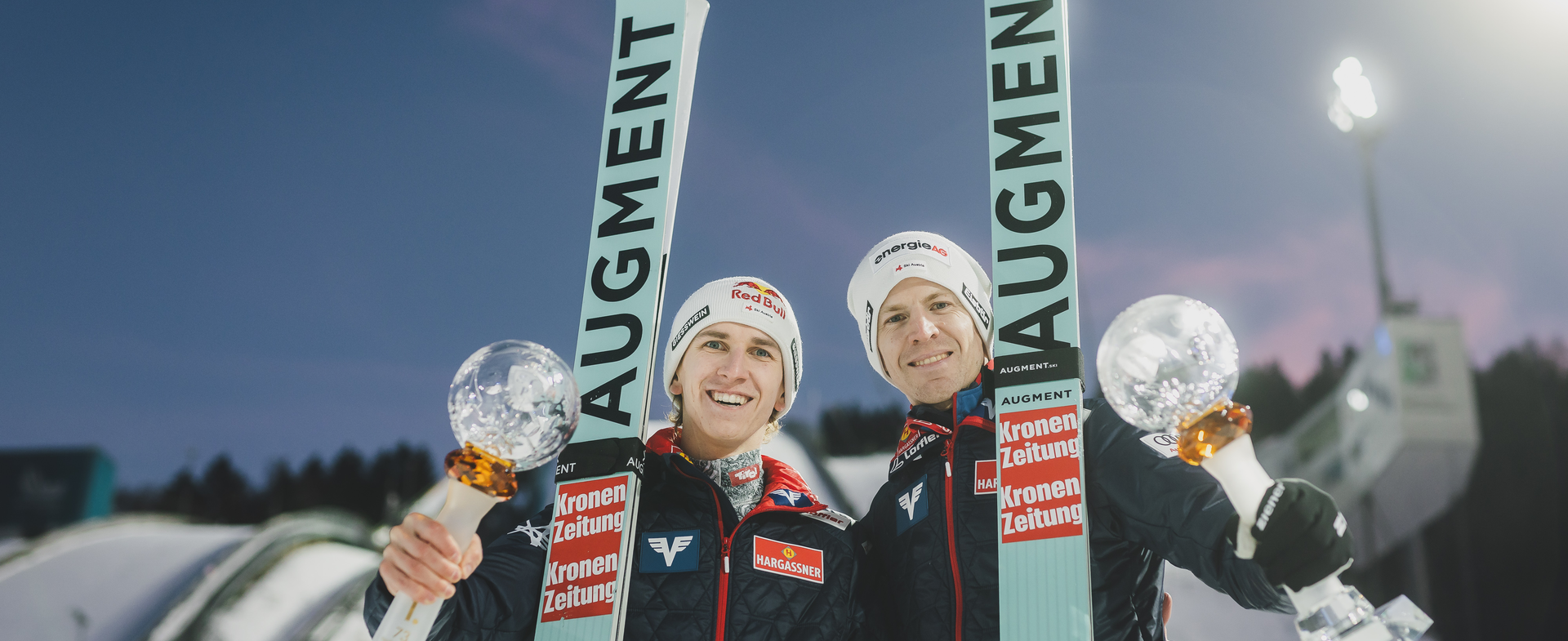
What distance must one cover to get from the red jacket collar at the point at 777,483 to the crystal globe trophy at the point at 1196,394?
160cm

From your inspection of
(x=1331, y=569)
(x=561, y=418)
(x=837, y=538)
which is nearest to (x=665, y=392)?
(x=837, y=538)

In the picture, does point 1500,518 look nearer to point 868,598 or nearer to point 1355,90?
point 1355,90

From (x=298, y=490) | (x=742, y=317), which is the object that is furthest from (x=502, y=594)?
(x=298, y=490)

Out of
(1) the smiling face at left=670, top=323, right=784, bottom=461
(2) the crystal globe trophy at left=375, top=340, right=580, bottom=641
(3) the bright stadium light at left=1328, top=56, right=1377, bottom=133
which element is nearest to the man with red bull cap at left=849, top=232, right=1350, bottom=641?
(1) the smiling face at left=670, top=323, right=784, bottom=461

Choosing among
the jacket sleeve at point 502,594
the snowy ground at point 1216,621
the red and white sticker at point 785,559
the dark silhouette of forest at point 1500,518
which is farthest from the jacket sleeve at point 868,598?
the dark silhouette of forest at point 1500,518

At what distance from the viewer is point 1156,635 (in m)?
2.95

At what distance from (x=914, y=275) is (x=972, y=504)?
38.2 inches

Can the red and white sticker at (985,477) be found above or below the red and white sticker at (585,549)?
above

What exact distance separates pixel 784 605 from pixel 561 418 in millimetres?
1215

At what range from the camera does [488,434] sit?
2143mm

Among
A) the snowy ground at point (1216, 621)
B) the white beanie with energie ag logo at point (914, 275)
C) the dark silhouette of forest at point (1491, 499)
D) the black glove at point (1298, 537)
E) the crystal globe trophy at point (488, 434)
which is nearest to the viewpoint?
the black glove at point (1298, 537)

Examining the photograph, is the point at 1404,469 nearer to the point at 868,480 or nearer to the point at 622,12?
the point at 868,480

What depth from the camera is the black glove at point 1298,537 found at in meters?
1.80

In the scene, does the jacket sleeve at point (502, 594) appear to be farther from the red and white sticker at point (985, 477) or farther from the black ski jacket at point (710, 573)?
the red and white sticker at point (985, 477)
